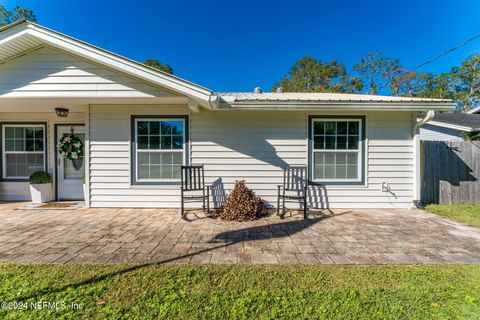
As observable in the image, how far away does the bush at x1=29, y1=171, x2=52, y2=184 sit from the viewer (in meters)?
5.98

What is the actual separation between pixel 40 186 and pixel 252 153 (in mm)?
5368

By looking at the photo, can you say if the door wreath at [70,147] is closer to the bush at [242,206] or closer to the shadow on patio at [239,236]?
the bush at [242,206]

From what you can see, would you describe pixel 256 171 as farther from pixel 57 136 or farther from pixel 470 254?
pixel 57 136

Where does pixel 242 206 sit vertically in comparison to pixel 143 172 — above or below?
below

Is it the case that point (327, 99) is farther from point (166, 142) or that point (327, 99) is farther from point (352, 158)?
point (166, 142)

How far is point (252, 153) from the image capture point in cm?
554

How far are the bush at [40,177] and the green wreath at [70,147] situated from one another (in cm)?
62

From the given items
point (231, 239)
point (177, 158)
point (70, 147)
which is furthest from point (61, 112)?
point (231, 239)

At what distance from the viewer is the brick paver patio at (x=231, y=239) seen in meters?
3.00

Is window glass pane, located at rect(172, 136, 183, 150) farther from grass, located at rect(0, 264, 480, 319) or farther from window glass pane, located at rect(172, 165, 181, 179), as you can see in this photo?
→ grass, located at rect(0, 264, 480, 319)

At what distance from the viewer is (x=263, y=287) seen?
7.70 ft

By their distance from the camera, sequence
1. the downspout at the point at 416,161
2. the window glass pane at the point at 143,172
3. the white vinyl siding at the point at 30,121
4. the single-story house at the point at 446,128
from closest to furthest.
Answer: the downspout at the point at 416,161
the window glass pane at the point at 143,172
the white vinyl siding at the point at 30,121
the single-story house at the point at 446,128

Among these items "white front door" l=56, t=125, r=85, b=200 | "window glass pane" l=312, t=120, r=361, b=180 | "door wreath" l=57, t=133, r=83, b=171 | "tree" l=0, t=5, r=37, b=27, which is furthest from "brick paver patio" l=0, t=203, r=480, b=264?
"tree" l=0, t=5, r=37, b=27

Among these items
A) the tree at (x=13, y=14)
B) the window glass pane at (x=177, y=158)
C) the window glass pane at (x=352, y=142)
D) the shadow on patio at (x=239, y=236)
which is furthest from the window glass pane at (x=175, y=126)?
the tree at (x=13, y=14)
